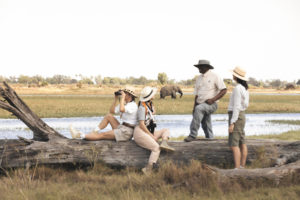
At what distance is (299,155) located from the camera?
7477 millimetres

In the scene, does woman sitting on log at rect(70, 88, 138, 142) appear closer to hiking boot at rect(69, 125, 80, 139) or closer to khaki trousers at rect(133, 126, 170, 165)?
hiking boot at rect(69, 125, 80, 139)

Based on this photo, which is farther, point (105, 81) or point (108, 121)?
point (105, 81)

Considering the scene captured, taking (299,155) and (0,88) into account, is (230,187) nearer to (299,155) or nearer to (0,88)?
(299,155)

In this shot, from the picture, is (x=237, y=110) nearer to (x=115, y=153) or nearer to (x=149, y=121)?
(x=149, y=121)

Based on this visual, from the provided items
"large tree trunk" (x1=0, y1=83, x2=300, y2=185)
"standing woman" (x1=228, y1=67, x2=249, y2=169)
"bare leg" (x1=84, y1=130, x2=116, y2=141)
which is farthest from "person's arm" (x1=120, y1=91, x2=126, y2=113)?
"standing woman" (x1=228, y1=67, x2=249, y2=169)

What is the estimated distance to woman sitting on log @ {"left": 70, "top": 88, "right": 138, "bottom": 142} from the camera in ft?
23.1

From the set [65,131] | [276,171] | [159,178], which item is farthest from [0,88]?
[65,131]

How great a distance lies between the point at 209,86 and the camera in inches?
322

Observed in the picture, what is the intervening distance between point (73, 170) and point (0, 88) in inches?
90.4

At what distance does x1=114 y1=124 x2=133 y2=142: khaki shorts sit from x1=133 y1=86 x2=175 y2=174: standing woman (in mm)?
240

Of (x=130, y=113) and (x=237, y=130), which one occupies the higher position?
(x=130, y=113)

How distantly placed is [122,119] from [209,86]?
2214mm

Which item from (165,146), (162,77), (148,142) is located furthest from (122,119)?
(162,77)

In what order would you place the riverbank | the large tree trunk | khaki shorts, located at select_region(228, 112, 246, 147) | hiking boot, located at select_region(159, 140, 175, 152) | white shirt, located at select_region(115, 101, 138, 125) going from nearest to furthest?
1. the riverbank
2. khaki shorts, located at select_region(228, 112, 246, 147)
3. white shirt, located at select_region(115, 101, 138, 125)
4. hiking boot, located at select_region(159, 140, 175, 152)
5. the large tree trunk
